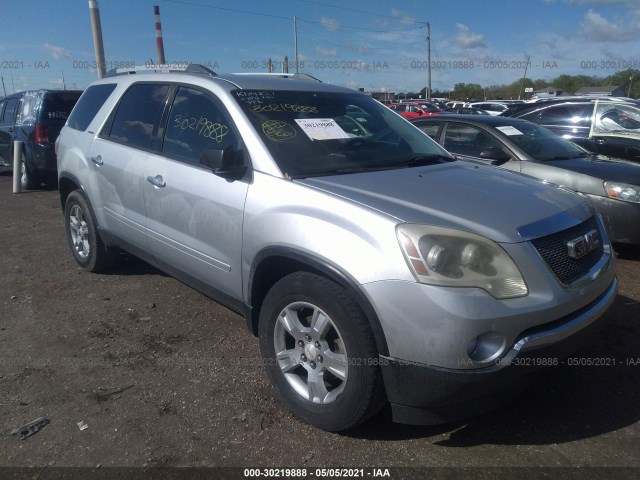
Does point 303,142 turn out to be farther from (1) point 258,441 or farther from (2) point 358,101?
(1) point 258,441

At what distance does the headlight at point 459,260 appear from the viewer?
Answer: 7.20 ft

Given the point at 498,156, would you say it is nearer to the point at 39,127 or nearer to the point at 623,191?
the point at 623,191

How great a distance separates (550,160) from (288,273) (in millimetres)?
4060

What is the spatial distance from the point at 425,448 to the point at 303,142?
72.7 inches

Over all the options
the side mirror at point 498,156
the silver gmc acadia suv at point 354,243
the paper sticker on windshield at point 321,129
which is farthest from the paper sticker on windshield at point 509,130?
the paper sticker on windshield at point 321,129

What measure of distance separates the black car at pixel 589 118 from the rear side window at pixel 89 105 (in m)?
6.52

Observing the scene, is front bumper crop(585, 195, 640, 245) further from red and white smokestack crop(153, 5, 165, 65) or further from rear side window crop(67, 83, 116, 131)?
red and white smokestack crop(153, 5, 165, 65)

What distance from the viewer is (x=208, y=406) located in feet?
9.56

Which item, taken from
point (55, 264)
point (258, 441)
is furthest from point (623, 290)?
point (55, 264)

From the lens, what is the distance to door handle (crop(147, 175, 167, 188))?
11.5ft

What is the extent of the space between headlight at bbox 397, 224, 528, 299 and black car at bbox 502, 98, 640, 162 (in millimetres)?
6379

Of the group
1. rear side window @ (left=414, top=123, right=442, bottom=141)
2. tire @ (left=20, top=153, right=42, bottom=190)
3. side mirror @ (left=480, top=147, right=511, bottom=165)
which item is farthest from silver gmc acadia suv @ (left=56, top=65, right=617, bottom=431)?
tire @ (left=20, top=153, right=42, bottom=190)

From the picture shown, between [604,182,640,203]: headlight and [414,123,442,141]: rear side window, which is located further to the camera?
[414,123,442,141]: rear side window

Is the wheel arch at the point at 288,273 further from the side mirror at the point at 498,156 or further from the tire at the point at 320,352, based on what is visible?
the side mirror at the point at 498,156
